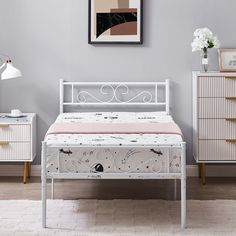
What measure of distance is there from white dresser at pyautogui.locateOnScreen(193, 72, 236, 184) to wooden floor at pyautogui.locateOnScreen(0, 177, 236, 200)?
0.27 metres

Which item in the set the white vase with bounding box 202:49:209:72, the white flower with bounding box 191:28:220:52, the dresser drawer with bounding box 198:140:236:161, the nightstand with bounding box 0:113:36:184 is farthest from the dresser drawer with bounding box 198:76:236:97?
the nightstand with bounding box 0:113:36:184

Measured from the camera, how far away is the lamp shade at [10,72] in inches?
217

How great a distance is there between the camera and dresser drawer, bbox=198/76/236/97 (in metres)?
5.53

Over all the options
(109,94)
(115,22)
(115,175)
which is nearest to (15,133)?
(109,94)

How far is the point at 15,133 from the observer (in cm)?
555

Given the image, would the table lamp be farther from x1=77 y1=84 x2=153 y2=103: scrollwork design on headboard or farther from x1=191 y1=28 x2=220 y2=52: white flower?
x1=191 y1=28 x2=220 y2=52: white flower

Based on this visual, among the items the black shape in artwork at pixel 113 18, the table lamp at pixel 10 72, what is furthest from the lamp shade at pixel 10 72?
the black shape in artwork at pixel 113 18

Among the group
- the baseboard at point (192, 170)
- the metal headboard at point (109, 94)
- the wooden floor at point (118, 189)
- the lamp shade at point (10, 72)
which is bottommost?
the wooden floor at point (118, 189)

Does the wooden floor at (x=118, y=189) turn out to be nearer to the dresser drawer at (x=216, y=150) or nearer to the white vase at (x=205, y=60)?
the dresser drawer at (x=216, y=150)

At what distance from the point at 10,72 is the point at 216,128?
6.21 ft

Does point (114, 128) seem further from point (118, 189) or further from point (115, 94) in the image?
point (115, 94)

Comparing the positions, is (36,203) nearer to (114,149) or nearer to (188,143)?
(114,149)

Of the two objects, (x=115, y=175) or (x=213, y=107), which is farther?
(x=213, y=107)

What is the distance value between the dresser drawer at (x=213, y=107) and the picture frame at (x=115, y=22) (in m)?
0.86
